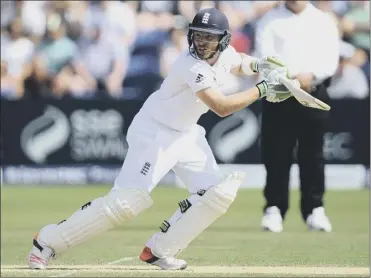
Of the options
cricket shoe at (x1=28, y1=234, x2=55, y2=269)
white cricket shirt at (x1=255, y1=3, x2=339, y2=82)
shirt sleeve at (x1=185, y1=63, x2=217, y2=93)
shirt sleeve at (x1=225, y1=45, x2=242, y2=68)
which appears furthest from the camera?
white cricket shirt at (x1=255, y1=3, x2=339, y2=82)

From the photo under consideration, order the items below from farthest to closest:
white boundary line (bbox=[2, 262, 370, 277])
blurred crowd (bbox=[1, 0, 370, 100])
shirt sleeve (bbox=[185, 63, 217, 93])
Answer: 1. blurred crowd (bbox=[1, 0, 370, 100])
2. white boundary line (bbox=[2, 262, 370, 277])
3. shirt sleeve (bbox=[185, 63, 217, 93])

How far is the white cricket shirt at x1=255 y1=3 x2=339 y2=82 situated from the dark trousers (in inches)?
10.8

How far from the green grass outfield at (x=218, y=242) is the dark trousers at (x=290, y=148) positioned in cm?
32

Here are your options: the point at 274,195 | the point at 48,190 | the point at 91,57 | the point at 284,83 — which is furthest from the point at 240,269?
the point at 91,57

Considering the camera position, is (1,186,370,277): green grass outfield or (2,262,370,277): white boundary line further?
(1,186,370,277): green grass outfield

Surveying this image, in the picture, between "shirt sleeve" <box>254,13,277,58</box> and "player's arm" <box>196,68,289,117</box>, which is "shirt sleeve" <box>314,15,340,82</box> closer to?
"shirt sleeve" <box>254,13,277,58</box>

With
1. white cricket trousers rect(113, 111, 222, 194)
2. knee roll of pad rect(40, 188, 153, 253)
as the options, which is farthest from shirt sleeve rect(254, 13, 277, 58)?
knee roll of pad rect(40, 188, 153, 253)

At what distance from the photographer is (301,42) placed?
8.95 m

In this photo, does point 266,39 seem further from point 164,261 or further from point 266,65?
point 164,261

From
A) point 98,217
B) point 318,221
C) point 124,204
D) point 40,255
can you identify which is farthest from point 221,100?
point 318,221

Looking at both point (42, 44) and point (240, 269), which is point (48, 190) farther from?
point (240, 269)

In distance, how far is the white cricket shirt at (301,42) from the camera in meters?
8.91

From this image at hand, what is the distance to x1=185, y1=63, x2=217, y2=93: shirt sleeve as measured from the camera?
6109 millimetres

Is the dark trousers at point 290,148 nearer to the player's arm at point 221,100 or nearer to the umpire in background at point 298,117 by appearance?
the umpire in background at point 298,117
